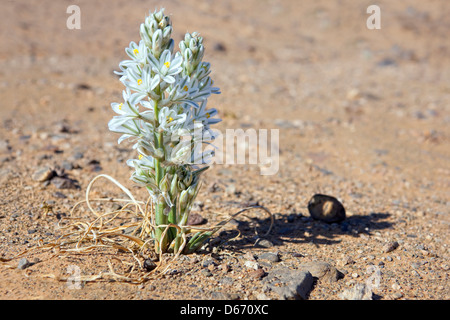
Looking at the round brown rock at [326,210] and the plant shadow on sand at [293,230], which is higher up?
the round brown rock at [326,210]

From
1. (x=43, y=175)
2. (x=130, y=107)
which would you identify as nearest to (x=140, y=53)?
(x=130, y=107)

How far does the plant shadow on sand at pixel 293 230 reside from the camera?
3.67 meters

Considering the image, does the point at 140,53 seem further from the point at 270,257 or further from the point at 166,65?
the point at 270,257

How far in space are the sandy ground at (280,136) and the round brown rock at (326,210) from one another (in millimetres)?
76

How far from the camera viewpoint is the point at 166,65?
2793 millimetres

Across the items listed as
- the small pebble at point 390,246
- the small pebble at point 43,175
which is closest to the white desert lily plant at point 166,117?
the small pebble at point 390,246

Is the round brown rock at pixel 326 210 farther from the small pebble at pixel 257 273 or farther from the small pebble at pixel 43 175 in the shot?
the small pebble at pixel 43 175

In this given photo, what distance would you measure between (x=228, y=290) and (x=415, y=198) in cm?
291

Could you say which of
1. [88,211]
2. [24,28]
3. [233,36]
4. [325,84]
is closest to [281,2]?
[233,36]

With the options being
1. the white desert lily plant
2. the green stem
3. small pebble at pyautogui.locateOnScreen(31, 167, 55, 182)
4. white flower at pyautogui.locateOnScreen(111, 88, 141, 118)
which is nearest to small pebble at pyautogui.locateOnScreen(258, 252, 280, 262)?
the white desert lily plant

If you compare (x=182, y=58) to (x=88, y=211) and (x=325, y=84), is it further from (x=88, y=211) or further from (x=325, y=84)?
(x=325, y=84)

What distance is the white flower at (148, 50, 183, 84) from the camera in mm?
2797

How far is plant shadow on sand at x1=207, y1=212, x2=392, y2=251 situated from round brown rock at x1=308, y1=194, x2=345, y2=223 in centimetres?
5

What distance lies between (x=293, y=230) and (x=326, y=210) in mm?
358
